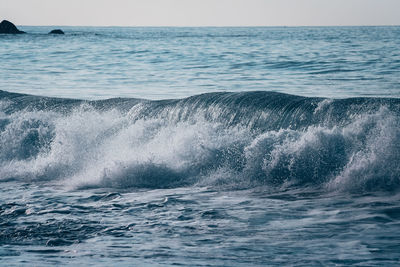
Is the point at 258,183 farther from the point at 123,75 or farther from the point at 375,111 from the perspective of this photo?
the point at 123,75

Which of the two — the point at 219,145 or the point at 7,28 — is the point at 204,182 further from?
the point at 7,28

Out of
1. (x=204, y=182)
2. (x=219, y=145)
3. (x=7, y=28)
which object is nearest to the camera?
(x=204, y=182)

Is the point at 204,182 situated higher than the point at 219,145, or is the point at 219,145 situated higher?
the point at 219,145

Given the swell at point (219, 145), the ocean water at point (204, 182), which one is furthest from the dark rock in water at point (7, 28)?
the swell at point (219, 145)

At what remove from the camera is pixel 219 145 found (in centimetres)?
939

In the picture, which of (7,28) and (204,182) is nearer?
(204,182)

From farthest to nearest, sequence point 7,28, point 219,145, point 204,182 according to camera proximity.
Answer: point 7,28
point 219,145
point 204,182

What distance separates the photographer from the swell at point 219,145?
27.0 feet

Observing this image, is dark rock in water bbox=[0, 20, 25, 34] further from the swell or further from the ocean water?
the swell

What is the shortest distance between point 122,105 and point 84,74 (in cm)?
1252

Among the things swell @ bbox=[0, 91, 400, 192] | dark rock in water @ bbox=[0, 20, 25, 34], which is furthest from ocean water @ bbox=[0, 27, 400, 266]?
dark rock in water @ bbox=[0, 20, 25, 34]

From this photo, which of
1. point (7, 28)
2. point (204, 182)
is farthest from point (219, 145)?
point (7, 28)

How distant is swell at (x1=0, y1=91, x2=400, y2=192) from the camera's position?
822cm

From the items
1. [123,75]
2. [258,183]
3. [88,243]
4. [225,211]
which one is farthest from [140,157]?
[123,75]
